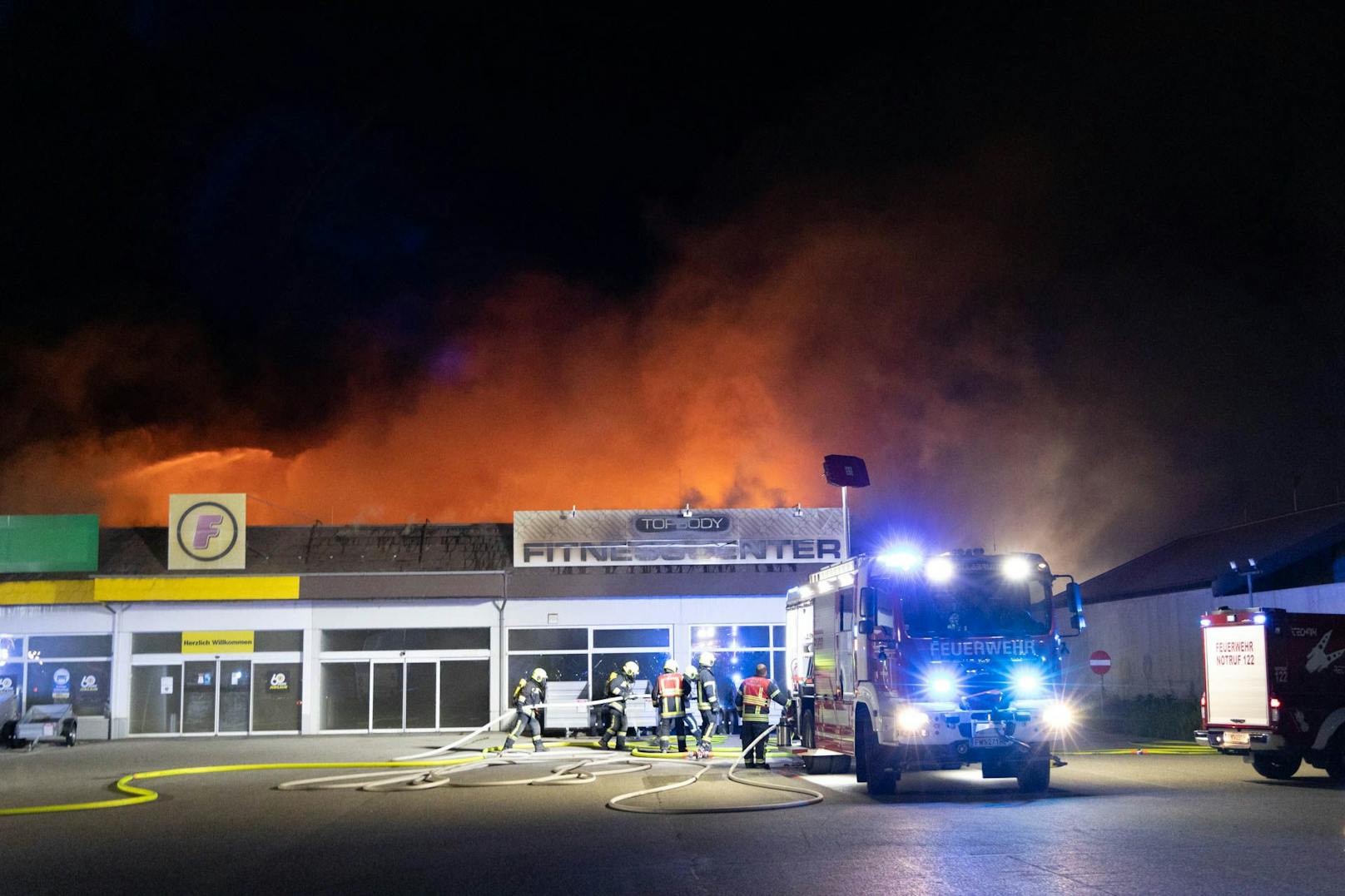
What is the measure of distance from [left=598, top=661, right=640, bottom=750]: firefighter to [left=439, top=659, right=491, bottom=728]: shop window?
747 centimetres

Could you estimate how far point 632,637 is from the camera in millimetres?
32156

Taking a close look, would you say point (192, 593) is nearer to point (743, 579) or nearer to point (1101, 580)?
point (743, 579)

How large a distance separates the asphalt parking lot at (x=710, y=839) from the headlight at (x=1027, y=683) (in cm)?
129

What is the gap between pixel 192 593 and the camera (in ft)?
102

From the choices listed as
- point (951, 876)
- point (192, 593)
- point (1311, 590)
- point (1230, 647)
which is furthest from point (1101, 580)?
point (951, 876)

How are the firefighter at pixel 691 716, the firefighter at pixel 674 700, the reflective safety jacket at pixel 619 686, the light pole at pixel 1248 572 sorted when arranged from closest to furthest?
the firefighter at pixel 691 716, the firefighter at pixel 674 700, the reflective safety jacket at pixel 619 686, the light pole at pixel 1248 572

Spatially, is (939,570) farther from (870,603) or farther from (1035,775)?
(1035,775)

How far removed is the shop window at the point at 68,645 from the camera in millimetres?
31953

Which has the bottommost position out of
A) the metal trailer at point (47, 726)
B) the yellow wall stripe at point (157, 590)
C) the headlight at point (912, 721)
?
the metal trailer at point (47, 726)

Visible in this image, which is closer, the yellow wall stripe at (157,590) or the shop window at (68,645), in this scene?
the yellow wall stripe at (157,590)

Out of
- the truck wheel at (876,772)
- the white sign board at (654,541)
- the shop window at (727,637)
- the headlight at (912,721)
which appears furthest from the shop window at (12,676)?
the headlight at (912,721)

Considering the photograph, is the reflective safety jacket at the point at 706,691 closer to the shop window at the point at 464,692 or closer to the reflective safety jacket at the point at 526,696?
the reflective safety jacket at the point at 526,696

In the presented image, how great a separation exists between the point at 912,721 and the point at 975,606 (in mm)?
1730

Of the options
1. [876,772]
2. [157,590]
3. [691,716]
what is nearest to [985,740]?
[876,772]
